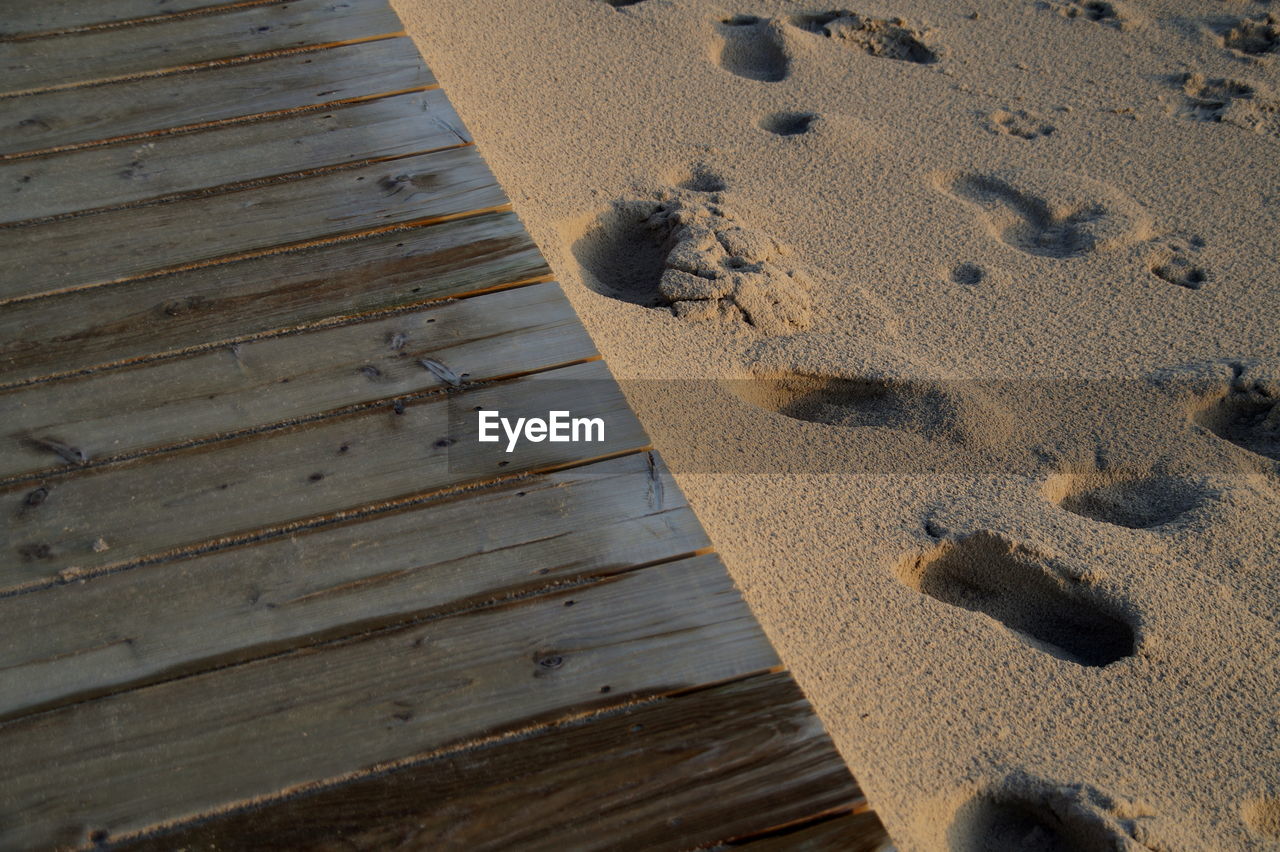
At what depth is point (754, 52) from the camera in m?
3.39

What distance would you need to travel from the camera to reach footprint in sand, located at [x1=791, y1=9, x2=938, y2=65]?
342 centimetres

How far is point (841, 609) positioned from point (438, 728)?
0.81 m

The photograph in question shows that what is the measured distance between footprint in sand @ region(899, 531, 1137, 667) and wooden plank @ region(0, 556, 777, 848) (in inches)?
27.9

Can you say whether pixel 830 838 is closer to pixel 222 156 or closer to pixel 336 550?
pixel 336 550

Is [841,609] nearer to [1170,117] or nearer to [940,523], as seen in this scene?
[940,523]

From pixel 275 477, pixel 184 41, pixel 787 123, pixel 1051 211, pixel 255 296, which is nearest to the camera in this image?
pixel 275 477

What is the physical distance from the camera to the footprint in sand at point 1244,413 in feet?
7.15

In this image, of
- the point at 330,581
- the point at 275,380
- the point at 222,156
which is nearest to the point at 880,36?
the point at 222,156

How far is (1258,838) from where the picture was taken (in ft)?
4.87

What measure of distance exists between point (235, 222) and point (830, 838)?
157 centimetres

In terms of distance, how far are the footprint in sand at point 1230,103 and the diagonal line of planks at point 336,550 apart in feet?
7.83

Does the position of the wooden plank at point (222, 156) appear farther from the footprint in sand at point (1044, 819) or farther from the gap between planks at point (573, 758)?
the footprint in sand at point (1044, 819)

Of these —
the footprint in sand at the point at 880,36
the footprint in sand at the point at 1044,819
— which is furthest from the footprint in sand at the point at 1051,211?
the footprint in sand at the point at 1044,819

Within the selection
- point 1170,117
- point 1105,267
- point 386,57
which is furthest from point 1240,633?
point 386,57
